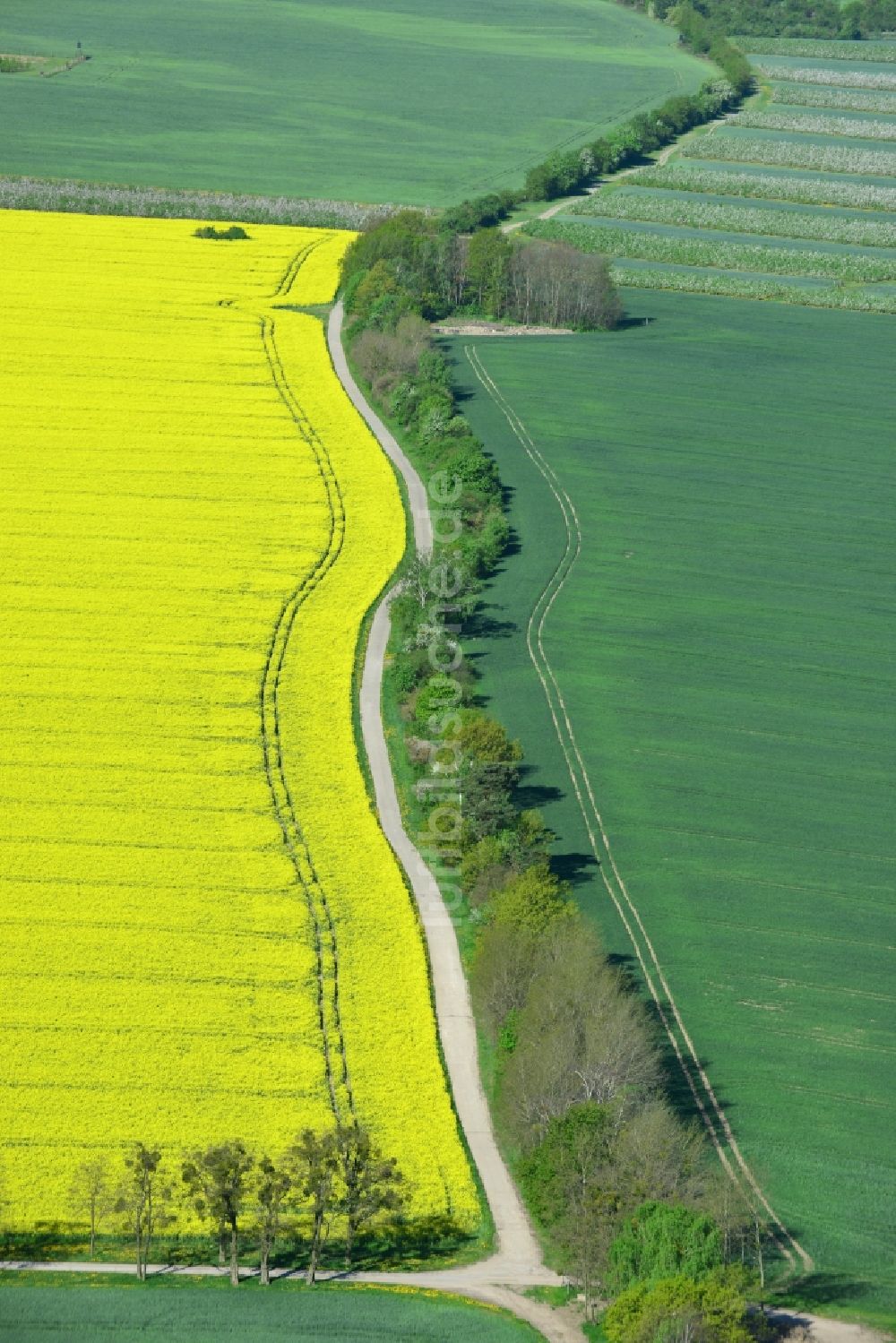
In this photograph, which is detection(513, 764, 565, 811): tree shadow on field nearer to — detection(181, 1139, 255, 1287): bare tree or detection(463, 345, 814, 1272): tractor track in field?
detection(463, 345, 814, 1272): tractor track in field

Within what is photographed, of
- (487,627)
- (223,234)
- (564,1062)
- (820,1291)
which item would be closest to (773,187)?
(223,234)

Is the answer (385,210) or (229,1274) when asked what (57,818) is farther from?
(385,210)

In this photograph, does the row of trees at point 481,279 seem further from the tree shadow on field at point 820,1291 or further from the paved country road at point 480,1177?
the tree shadow on field at point 820,1291

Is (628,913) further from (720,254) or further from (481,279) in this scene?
(720,254)

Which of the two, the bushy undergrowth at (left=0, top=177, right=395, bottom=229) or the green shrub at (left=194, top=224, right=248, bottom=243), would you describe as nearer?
the green shrub at (left=194, top=224, right=248, bottom=243)

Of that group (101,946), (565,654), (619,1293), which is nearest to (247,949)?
(101,946)

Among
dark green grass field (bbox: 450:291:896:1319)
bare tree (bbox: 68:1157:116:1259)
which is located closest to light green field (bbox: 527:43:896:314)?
dark green grass field (bbox: 450:291:896:1319)
